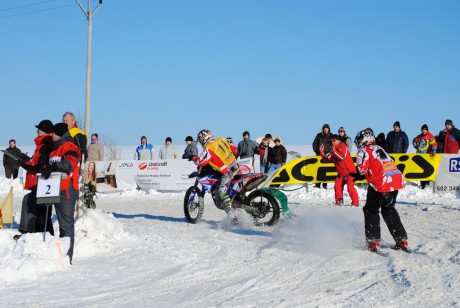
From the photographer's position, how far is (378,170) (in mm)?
9438

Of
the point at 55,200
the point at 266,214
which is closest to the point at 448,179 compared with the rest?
the point at 266,214

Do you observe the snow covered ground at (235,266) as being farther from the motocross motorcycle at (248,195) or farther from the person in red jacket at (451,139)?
the person in red jacket at (451,139)

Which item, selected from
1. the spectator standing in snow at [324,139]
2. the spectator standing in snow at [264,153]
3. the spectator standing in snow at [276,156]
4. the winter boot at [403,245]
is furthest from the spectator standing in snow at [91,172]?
the winter boot at [403,245]

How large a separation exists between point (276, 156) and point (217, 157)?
865 cm

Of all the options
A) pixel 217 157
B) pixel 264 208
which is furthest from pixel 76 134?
pixel 264 208

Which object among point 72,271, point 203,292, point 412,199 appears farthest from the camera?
point 412,199

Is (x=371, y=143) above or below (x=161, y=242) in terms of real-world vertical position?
above

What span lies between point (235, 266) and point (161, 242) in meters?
2.23

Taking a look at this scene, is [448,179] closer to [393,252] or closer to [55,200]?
[393,252]

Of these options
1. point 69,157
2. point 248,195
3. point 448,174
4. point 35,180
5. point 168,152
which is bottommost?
point 248,195

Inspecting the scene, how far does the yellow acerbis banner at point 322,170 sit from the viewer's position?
63.7 feet

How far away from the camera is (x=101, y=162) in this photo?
23.6m

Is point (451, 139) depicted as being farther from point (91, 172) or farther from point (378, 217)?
point (378, 217)

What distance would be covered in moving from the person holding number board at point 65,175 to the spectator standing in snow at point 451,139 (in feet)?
45.6
